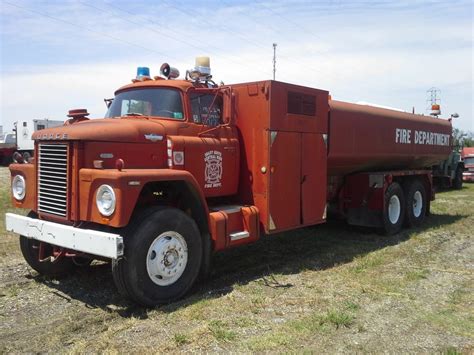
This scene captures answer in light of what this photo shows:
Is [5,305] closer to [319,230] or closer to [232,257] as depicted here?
[232,257]

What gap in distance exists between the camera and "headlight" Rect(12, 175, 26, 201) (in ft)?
21.0

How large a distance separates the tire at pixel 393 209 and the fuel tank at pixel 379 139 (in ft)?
1.95

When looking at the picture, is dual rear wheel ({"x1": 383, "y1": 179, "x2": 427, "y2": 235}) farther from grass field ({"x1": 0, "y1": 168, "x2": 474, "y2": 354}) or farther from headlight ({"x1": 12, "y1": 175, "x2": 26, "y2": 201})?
headlight ({"x1": 12, "y1": 175, "x2": 26, "y2": 201})

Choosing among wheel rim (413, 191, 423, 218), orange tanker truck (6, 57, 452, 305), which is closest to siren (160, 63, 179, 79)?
orange tanker truck (6, 57, 452, 305)

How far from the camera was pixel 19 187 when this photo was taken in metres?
6.46

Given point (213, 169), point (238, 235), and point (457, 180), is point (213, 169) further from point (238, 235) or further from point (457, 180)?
point (457, 180)

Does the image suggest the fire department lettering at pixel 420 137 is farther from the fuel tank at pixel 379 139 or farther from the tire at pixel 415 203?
the tire at pixel 415 203

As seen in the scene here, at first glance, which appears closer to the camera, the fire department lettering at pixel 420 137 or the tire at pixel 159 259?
the tire at pixel 159 259

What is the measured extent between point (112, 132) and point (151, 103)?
1.10 metres

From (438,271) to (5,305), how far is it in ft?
19.0

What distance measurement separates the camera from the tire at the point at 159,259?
5199mm

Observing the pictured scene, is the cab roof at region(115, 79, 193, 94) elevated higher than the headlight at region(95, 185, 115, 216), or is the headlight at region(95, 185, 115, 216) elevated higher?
the cab roof at region(115, 79, 193, 94)

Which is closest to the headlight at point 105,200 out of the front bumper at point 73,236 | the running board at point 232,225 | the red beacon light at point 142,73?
the front bumper at point 73,236

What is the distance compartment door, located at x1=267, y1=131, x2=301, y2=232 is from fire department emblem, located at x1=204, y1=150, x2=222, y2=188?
0.76 meters
